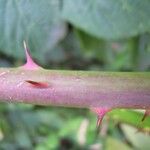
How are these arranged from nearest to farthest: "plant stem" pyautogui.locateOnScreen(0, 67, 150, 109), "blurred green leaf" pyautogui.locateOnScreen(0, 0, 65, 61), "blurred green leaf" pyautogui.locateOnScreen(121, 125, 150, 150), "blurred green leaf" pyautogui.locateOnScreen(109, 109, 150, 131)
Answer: "plant stem" pyautogui.locateOnScreen(0, 67, 150, 109), "blurred green leaf" pyautogui.locateOnScreen(0, 0, 65, 61), "blurred green leaf" pyautogui.locateOnScreen(109, 109, 150, 131), "blurred green leaf" pyautogui.locateOnScreen(121, 125, 150, 150)

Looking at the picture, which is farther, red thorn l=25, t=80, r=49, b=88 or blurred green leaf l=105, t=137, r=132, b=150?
blurred green leaf l=105, t=137, r=132, b=150

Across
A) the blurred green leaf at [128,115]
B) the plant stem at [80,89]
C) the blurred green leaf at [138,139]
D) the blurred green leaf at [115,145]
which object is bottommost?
the blurred green leaf at [115,145]

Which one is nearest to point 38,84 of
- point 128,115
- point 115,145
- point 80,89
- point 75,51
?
point 80,89

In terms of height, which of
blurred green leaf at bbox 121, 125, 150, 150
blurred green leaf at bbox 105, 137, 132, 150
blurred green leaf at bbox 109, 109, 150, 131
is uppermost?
blurred green leaf at bbox 109, 109, 150, 131

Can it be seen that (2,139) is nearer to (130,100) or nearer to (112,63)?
(112,63)

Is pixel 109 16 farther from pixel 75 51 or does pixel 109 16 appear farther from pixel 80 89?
pixel 75 51

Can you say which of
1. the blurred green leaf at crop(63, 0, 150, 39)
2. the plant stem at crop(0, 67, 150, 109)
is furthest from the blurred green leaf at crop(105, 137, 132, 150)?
the plant stem at crop(0, 67, 150, 109)

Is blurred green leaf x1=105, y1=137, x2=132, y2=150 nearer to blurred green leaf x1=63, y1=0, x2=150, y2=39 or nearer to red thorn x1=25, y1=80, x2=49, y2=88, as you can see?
blurred green leaf x1=63, y1=0, x2=150, y2=39

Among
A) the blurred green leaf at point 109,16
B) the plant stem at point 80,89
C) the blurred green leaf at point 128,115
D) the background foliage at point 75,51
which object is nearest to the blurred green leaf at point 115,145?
the background foliage at point 75,51

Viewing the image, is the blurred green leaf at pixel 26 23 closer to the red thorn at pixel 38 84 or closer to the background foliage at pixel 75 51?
the background foliage at pixel 75 51
